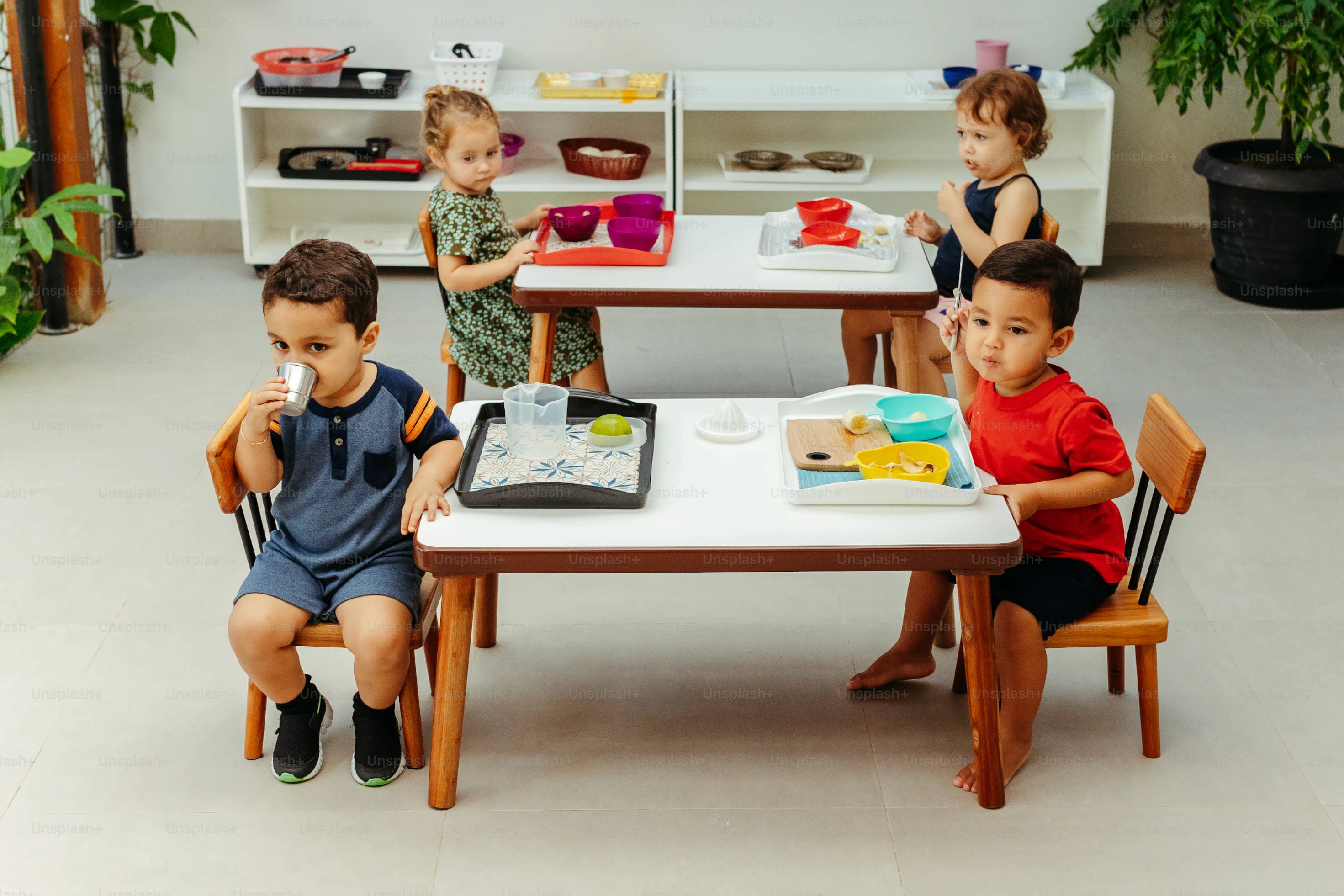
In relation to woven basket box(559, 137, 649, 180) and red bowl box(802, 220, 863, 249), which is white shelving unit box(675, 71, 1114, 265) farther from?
red bowl box(802, 220, 863, 249)

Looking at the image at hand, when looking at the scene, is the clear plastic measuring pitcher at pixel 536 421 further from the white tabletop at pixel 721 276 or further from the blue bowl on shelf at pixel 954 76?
the blue bowl on shelf at pixel 954 76

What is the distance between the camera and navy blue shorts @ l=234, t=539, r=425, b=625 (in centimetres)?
209

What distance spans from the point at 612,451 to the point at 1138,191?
3485 mm

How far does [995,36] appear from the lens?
4691mm

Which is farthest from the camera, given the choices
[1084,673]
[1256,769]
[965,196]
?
[965,196]

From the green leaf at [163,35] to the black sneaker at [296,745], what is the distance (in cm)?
305

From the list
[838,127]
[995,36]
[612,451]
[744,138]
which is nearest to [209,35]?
[744,138]

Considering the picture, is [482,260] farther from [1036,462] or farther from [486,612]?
[1036,462]

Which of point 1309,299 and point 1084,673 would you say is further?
point 1309,299

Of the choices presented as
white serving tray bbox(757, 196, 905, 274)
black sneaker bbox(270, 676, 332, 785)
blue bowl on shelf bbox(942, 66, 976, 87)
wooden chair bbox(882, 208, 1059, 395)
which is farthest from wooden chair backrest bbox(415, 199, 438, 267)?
blue bowl on shelf bbox(942, 66, 976, 87)

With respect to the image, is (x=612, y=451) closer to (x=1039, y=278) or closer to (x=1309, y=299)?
(x=1039, y=278)

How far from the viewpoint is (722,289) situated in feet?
9.15

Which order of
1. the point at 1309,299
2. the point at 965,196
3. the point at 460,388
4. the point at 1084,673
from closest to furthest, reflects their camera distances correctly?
the point at 1084,673, the point at 965,196, the point at 460,388, the point at 1309,299

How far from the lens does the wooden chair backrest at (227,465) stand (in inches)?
78.2
